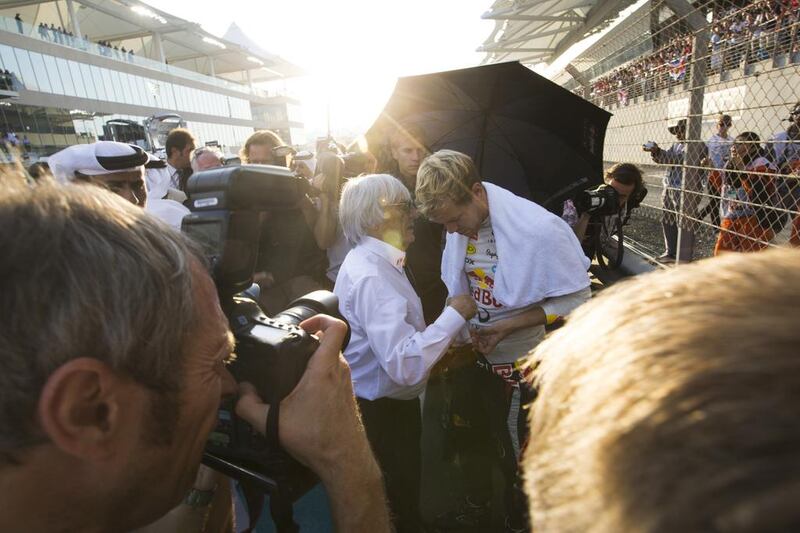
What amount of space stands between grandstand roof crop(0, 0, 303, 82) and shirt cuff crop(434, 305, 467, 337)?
40230 mm

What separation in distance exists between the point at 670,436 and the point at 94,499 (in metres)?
0.77

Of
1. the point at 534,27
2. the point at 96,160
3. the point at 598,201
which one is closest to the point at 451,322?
the point at 96,160

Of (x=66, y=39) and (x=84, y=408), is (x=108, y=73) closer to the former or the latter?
(x=66, y=39)

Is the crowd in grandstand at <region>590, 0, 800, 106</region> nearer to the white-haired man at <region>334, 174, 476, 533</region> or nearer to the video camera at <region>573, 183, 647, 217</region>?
the video camera at <region>573, 183, 647, 217</region>

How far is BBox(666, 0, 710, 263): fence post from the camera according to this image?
8.35 feet

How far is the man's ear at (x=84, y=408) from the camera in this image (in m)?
0.60

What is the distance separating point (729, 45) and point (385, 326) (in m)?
2.82

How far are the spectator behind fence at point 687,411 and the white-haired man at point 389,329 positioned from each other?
1320 mm

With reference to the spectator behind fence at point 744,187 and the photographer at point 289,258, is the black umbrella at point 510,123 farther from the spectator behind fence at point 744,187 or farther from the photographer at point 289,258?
the photographer at point 289,258

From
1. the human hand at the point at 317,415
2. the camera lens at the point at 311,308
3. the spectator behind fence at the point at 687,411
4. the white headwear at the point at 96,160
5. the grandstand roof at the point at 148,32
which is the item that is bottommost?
the human hand at the point at 317,415

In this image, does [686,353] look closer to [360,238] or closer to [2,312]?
[2,312]

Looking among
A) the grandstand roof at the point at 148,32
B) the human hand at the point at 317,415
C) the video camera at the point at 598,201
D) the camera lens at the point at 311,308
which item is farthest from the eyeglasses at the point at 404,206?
the grandstand roof at the point at 148,32

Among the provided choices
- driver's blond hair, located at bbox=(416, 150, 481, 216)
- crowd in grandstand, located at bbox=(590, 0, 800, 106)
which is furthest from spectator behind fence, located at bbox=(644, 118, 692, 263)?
driver's blond hair, located at bbox=(416, 150, 481, 216)

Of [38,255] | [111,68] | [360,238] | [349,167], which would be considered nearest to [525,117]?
[349,167]
